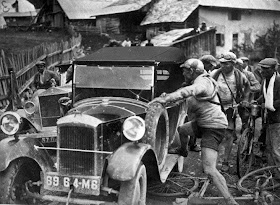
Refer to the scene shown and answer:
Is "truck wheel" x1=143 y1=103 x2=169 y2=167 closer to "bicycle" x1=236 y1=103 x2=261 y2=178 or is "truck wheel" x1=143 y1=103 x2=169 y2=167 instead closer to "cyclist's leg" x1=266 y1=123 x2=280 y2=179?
"bicycle" x1=236 y1=103 x2=261 y2=178

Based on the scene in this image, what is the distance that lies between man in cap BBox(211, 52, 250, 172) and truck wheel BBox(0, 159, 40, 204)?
3253mm

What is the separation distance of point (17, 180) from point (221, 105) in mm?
2847

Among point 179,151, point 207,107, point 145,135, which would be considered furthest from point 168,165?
point 207,107

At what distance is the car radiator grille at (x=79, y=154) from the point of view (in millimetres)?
4781

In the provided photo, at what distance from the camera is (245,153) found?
696cm

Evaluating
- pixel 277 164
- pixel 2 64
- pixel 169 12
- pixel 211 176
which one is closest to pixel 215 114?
pixel 211 176

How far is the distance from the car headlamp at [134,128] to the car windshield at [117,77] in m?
1.36

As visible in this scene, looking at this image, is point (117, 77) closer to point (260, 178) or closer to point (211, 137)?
point (211, 137)

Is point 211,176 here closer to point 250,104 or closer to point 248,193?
point 248,193

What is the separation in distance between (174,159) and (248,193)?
4.21 feet

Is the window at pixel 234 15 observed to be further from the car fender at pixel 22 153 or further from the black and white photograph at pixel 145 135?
the car fender at pixel 22 153

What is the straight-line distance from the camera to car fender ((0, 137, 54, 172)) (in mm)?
5008

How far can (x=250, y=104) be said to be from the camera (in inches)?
267

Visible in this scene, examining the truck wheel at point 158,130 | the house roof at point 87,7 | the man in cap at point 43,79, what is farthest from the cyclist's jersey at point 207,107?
the house roof at point 87,7
